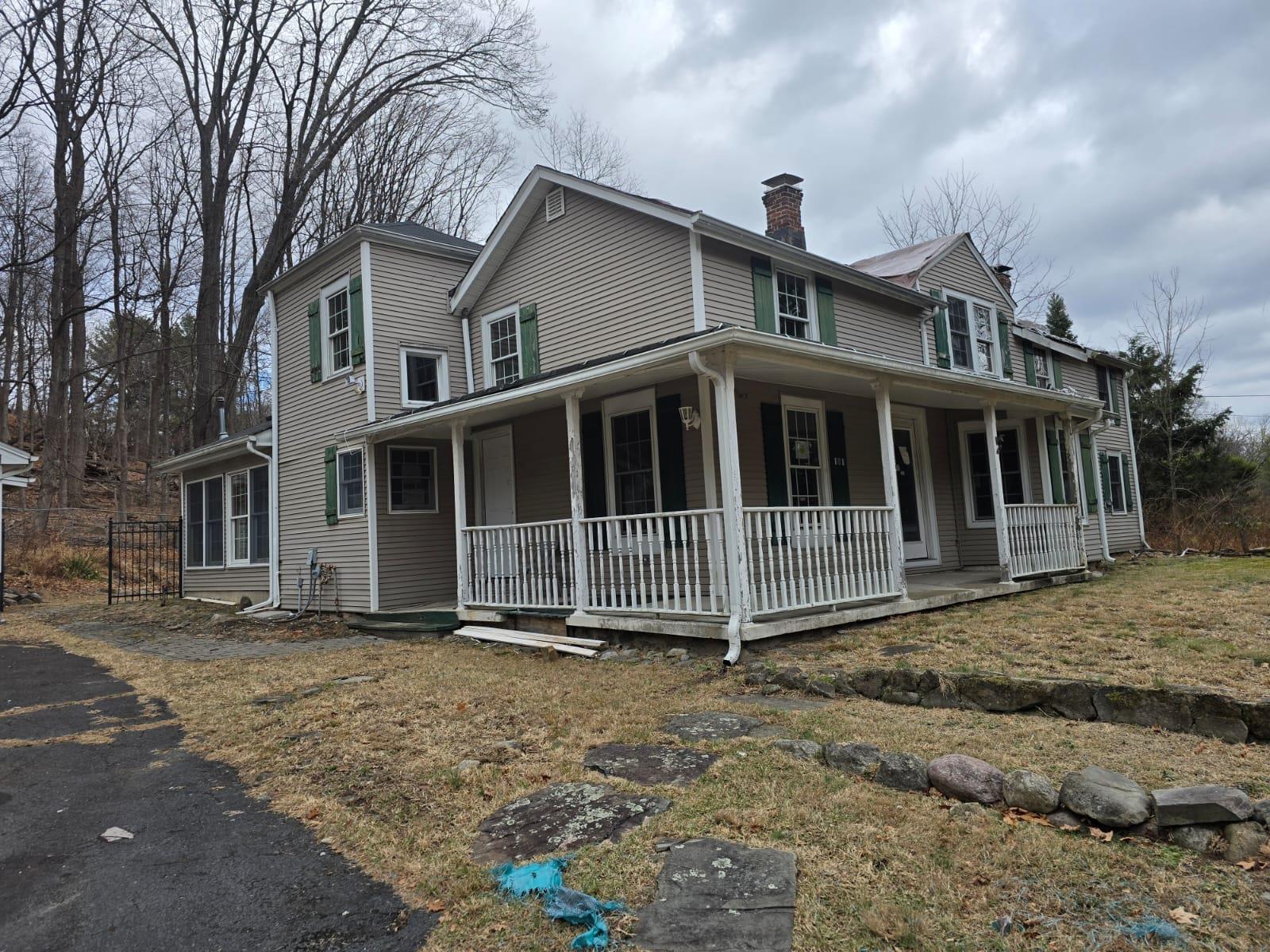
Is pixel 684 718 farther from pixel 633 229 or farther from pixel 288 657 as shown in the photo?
pixel 633 229

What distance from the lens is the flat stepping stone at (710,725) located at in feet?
15.5

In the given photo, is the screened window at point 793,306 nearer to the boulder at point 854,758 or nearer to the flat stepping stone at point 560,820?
the boulder at point 854,758

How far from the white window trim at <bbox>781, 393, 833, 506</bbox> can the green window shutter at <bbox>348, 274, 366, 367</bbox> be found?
6319 millimetres

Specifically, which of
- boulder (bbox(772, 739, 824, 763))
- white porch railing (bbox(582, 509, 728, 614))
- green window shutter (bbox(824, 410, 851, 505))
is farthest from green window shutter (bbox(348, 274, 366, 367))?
boulder (bbox(772, 739, 824, 763))

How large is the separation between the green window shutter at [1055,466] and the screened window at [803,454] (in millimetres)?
4846

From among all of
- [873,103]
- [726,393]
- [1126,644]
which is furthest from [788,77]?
[1126,644]

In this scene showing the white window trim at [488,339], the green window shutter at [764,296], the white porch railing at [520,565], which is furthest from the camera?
the white window trim at [488,339]

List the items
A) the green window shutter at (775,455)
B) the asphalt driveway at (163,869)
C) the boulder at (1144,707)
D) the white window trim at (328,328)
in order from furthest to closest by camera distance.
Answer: the white window trim at (328,328), the green window shutter at (775,455), the boulder at (1144,707), the asphalt driveway at (163,869)

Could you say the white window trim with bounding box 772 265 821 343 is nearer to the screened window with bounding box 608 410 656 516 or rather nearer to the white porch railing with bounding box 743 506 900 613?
the screened window with bounding box 608 410 656 516

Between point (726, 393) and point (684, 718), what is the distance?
2.97 meters

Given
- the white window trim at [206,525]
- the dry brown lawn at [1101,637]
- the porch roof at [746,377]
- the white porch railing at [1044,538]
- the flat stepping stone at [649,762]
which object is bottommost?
the flat stepping stone at [649,762]

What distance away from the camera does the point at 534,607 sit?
893 centimetres

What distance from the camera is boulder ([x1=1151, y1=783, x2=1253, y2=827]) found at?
2883mm

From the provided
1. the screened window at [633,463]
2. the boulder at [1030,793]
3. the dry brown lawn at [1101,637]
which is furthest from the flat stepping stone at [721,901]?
the screened window at [633,463]
